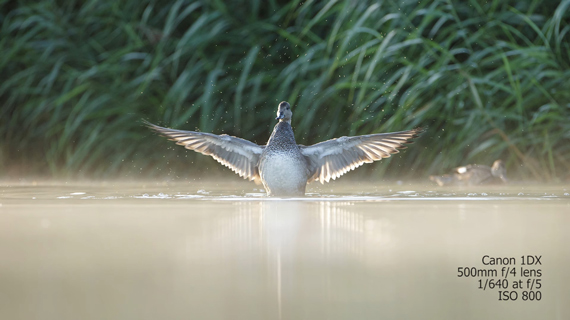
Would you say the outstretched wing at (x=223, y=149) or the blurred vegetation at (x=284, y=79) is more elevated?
the blurred vegetation at (x=284, y=79)

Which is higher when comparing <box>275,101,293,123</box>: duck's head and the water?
<box>275,101,293,123</box>: duck's head

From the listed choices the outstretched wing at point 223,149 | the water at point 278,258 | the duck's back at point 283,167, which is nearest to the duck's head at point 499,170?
the water at point 278,258

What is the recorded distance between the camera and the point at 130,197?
14.3 feet

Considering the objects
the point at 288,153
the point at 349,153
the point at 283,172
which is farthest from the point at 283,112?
the point at 349,153

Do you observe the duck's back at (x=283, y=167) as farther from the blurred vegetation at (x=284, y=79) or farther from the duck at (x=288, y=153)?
the blurred vegetation at (x=284, y=79)

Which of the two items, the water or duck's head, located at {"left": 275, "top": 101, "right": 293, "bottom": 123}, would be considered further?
duck's head, located at {"left": 275, "top": 101, "right": 293, "bottom": 123}

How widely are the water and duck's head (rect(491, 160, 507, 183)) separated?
125cm

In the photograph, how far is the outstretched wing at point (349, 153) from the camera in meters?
4.79

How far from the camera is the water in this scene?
172 cm

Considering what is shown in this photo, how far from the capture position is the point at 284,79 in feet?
19.4

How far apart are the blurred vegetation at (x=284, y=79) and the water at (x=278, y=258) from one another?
1475 mm

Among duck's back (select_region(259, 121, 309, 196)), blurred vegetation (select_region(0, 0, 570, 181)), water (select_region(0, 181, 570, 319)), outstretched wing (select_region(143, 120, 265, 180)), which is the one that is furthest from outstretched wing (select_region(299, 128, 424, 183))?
water (select_region(0, 181, 570, 319))

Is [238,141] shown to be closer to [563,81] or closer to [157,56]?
[157,56]

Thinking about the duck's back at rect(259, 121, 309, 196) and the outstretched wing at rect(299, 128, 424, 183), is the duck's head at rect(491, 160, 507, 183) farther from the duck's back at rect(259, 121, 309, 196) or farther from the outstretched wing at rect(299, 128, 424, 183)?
the duck's back at rect(259, 121, 309, 196)
